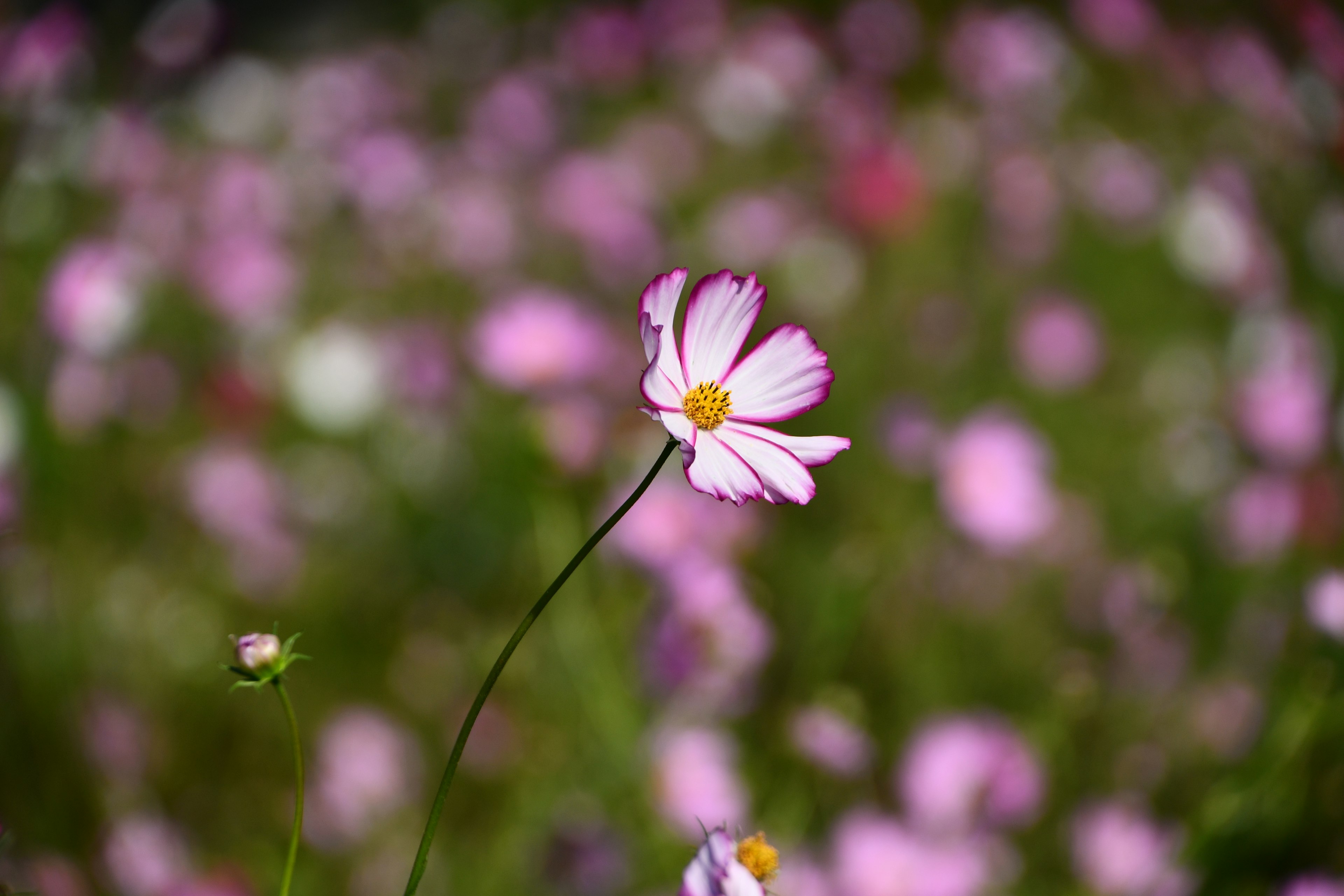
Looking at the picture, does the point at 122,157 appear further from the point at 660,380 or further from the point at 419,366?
the point at 660,380

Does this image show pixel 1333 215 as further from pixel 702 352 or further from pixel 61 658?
pixel 61 658

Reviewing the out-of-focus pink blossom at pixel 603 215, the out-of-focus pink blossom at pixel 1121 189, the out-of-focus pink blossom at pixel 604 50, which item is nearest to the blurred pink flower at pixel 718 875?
the out-of-focus pink blossom at pixel 603 215

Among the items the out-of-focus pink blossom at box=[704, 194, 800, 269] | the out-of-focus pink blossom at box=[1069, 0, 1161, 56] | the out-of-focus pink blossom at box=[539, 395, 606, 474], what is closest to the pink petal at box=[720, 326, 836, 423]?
the out-of-focus pink blossom at box=[539, 395, 606, 474]

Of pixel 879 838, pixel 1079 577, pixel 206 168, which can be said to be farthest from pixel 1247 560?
pixel 206 168

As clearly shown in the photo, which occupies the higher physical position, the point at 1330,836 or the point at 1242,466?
the point at 1242,466

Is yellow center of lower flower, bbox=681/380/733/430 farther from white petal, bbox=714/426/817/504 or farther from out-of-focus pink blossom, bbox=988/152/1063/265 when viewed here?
out-of-focus pink blossom, bbox=988/152/1063/265

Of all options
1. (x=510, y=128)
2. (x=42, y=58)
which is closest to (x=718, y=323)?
(x=42, y=58)
